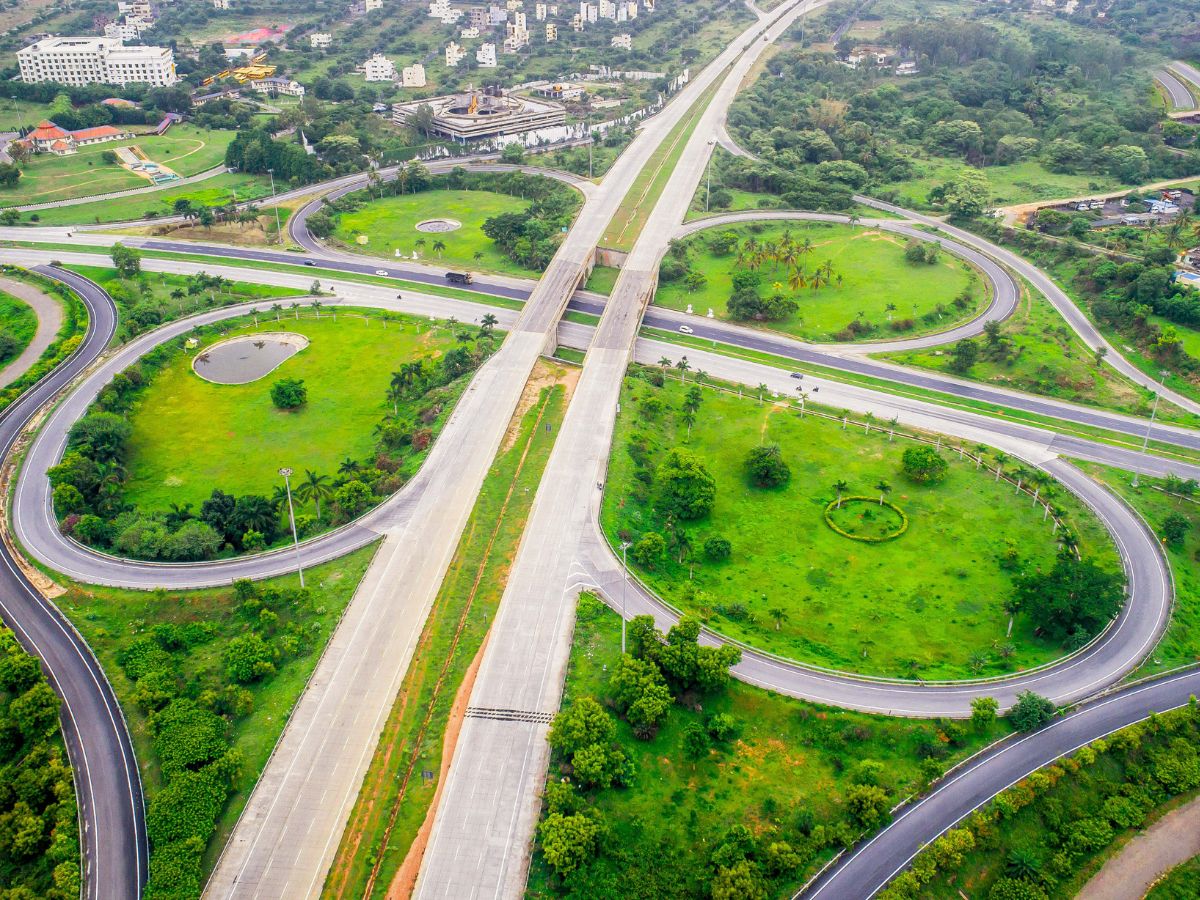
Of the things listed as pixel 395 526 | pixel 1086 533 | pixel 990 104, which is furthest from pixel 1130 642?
pixel 990 104

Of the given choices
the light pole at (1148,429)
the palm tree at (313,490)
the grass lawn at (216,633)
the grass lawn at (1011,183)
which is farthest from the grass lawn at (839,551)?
the grass lawn at (1011,183)

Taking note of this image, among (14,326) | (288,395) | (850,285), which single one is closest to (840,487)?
(850,285)

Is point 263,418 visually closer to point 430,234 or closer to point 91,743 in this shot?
point 91,743

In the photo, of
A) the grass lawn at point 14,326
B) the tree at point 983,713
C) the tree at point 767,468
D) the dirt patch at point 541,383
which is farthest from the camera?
the grass lawn at point 14,326

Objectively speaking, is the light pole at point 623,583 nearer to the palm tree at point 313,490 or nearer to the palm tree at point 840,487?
the palm tree at point 840,487

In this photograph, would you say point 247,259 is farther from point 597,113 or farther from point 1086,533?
point 1086,533

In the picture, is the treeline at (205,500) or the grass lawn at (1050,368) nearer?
the treeline at (205,500)
